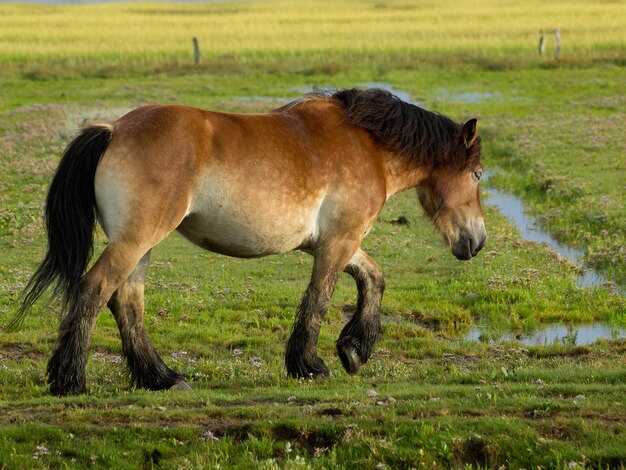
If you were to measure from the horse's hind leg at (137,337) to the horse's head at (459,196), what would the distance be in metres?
2.97

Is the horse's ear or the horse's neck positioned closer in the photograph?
the horse's neck

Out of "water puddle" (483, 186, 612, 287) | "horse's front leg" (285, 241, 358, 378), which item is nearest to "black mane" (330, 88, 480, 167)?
"horse's front leg" (285, 241, 358, 378)

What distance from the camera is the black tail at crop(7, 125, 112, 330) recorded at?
8305mm

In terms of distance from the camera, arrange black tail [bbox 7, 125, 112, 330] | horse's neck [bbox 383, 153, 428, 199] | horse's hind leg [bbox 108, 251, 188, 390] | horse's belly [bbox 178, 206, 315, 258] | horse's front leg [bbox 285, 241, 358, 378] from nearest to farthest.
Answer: black tail [bbox 7, 125, 112, 330] < horse's belly [bbox 178, 206, 315, 258] < horse's hind leg [bbox 108, 251, 188, 390] < horse's front leg [bbox 285, 241, 358, 378] < horse's neck [bbox 383, 153, 428, 199]

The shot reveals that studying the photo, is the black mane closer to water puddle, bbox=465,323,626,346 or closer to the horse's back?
the horse's back

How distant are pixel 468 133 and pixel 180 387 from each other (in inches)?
142

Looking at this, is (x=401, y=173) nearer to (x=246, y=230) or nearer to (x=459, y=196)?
(x=459, y=196)

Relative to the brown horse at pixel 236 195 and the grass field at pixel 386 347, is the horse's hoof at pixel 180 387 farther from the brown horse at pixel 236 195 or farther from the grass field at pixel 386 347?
the grass field at pixel 386 347

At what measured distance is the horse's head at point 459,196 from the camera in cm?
994

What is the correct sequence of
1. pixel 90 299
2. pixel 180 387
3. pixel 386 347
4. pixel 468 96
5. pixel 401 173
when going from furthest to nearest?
pixel 468 96 < pixel 386 347 < pixel 401 173 < pixel 180 387 < pixel 90 299

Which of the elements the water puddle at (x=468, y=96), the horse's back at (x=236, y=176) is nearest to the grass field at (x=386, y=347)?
the horse's back at (x=236, y=176)

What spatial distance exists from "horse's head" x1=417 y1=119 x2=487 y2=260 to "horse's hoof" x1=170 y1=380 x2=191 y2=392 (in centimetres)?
300

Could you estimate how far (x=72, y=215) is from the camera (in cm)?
842

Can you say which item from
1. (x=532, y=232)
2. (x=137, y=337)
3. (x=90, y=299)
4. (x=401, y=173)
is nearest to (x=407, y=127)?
(x=401, y=173)
